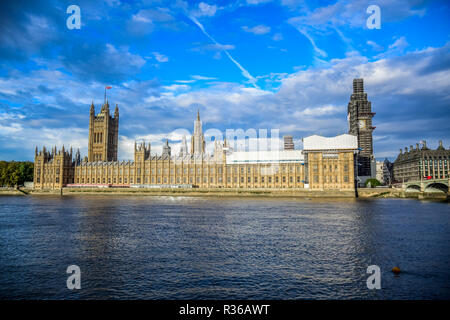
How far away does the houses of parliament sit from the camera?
116000 millimetres

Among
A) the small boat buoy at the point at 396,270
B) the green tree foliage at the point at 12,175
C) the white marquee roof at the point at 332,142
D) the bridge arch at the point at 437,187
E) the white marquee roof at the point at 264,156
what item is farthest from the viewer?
the green tree foliage at the point at 12,175

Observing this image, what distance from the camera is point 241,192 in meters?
119

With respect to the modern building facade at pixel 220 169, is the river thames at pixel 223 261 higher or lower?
lower

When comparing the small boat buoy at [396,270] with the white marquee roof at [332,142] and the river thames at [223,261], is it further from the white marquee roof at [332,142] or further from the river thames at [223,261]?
the white marquee roof at [332,142]

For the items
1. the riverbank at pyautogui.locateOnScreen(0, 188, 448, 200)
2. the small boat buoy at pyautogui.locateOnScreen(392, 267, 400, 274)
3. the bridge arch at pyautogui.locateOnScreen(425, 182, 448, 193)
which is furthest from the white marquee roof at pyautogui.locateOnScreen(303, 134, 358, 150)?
the small boat buoy at pyautogui.locateOnScreen(392, 267, 400, 274)

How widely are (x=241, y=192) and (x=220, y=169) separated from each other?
777 inches

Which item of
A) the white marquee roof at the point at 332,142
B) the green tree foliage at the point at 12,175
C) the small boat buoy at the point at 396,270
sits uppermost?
the white marquee roof at the point at 332,142

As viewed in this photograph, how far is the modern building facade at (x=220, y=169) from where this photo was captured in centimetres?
11600

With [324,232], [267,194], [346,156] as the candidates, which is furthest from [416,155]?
[324,232]

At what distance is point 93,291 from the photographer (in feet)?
55.3

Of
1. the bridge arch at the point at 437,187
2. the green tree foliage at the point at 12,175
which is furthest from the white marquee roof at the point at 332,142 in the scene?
the green tree foliage at the point at 12,175

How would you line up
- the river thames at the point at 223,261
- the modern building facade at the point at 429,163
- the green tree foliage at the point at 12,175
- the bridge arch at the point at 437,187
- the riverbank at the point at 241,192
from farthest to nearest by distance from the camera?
the modern building facade at the point at 429,163 → the green tree foliage at the point at 12,175 → the riverbank at the point at 241,192 → the bridge arch at the point at 437,187 → the river thames at the point at 223,261

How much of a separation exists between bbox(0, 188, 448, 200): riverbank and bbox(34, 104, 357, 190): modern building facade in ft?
17.4
